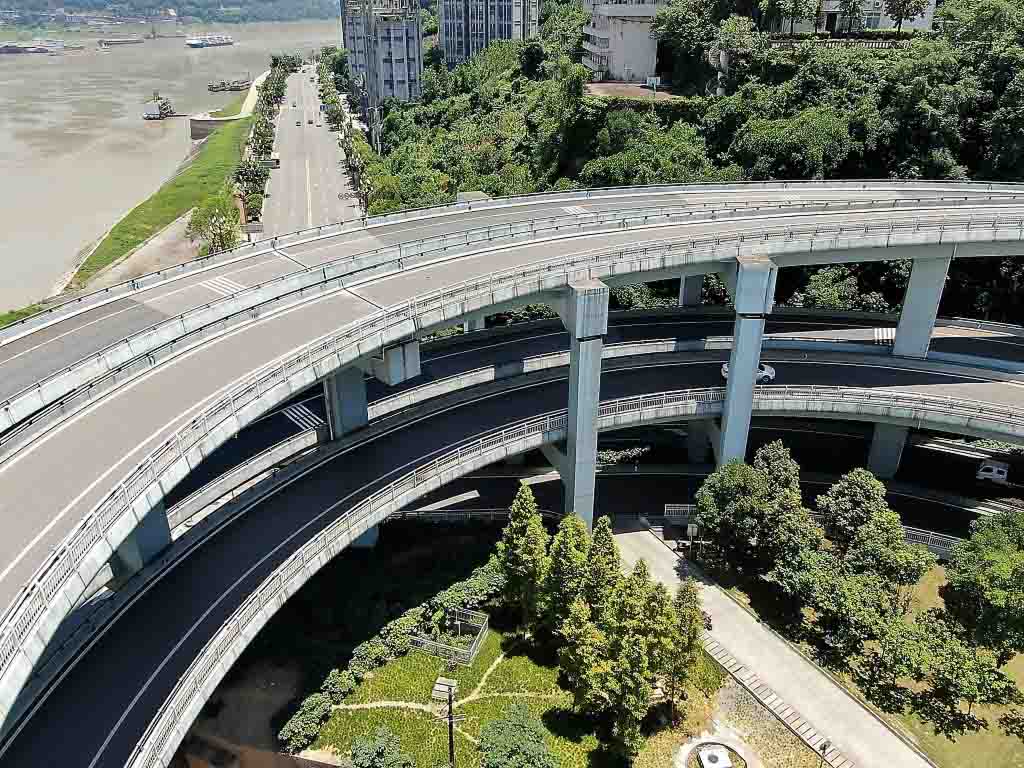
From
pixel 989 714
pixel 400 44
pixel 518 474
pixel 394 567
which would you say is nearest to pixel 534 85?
pixel 400 44

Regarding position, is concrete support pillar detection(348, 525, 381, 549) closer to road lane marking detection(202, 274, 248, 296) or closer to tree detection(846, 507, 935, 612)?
road lane marking detection(202, 274, 248, 296)

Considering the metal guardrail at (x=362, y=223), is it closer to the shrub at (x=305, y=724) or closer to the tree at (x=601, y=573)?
the shrub at (x=305, y=724)

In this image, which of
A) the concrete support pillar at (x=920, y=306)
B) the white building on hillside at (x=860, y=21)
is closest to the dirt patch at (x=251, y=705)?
the concrete support pillar at (x=920, y=306)

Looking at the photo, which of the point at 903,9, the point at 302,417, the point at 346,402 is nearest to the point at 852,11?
the point at 903,9

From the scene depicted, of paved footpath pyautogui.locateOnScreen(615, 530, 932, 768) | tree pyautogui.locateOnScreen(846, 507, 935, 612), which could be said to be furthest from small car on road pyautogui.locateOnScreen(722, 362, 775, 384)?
paved footpath pyautogui.locateOnScreen(615, 530, 932, 768)

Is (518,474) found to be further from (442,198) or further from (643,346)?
(442,198)

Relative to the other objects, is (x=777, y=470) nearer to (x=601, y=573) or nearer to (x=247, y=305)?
(x=601, y=573)
